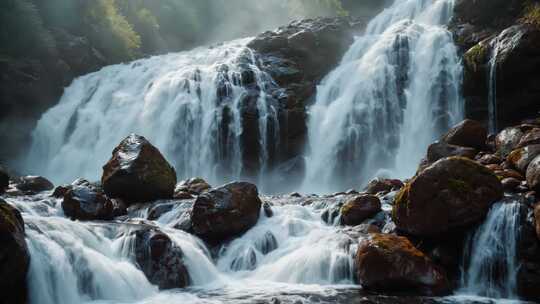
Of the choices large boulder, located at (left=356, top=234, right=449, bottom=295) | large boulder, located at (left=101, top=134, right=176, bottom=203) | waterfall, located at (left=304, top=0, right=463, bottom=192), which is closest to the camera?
large boulder, located at (left=356, top=234, right=449, bottom=295)

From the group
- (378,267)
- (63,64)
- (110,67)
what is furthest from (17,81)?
(378,267)

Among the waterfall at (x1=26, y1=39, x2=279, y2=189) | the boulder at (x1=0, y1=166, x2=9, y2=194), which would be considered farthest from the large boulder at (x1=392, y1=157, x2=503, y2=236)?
the waterfall at (x1=26, y1=39, x2=279, y2=189)

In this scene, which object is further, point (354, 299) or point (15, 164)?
point (15, 164)

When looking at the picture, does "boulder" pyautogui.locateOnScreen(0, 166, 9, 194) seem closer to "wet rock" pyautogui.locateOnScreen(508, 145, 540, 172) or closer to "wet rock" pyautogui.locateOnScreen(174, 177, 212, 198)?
"wet rock" pyautogui.locateOnScreen(174, 177, 212, 198)

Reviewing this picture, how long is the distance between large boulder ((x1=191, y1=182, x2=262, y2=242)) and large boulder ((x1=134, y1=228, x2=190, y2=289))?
56.7 inches

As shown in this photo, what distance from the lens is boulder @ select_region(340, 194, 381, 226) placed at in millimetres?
12367

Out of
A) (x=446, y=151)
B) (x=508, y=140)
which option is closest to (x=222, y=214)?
(x=446, y=151)

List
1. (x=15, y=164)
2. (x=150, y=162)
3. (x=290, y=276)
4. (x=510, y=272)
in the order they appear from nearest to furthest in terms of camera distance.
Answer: (x=510, y=272), (x=290, y=276), (x=150, y=162), (x=15, y=164)

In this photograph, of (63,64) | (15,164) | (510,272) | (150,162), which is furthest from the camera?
(63,64)

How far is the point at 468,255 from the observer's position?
9.94 meters

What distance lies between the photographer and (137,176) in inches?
595

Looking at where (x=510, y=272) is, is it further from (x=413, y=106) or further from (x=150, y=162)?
(x=413, y=106)

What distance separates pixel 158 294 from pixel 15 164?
21682 mm

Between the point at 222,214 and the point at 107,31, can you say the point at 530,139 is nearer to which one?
the point at 222,214
